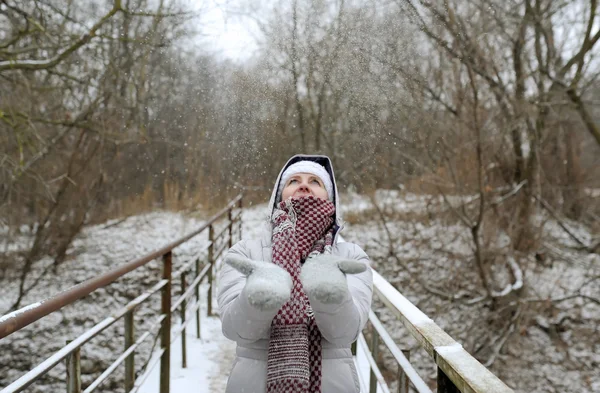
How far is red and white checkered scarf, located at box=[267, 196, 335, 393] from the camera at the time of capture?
3.93ft

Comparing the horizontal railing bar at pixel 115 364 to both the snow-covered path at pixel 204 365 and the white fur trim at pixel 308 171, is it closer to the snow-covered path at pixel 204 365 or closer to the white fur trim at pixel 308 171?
the snow-covered path at pixel 204 365

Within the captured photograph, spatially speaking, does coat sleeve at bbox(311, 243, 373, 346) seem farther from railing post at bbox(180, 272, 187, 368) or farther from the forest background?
the forest background

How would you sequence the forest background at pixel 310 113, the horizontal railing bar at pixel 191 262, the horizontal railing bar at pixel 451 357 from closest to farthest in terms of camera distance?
the horizontal railing bar at pixel 451 357
the horizontal railing bar at pixel 191 262
the forest background at pixel 310 113

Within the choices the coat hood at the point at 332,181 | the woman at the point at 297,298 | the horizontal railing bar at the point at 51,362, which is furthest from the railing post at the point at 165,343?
the woman at the point at 297,298

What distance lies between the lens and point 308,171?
5.20 feet

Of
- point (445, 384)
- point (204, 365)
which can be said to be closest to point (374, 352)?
point (445, 384)

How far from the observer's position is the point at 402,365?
1383mm

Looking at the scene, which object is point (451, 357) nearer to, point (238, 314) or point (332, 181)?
point (238, 314)

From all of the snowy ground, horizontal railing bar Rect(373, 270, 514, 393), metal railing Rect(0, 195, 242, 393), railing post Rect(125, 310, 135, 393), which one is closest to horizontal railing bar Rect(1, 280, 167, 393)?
metal railing Rect(0, 195, 242, 393)

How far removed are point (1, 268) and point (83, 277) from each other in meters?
1.27

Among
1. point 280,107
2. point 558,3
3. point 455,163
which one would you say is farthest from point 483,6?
point 280,107

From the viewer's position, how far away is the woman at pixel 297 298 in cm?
97

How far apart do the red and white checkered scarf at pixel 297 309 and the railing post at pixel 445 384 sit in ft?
1.09

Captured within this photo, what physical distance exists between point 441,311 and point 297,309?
229 inches
